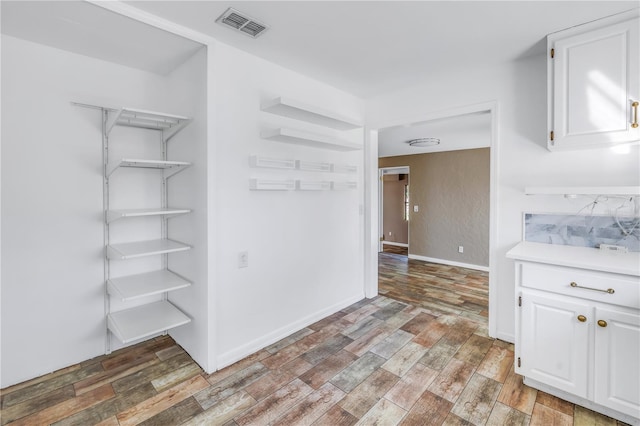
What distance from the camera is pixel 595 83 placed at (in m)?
1.99

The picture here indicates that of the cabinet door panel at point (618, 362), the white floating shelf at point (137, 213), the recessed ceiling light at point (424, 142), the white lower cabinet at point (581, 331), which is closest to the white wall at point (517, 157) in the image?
the white lower cabinet at point (581, 331)

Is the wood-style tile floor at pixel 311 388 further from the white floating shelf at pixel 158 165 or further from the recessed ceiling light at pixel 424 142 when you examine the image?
the recessed ceiling light at pixel 424 142

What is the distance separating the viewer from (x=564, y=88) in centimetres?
210

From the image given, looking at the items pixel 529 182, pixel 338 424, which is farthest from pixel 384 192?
pixel 338 424

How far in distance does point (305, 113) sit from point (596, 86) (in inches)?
81.6

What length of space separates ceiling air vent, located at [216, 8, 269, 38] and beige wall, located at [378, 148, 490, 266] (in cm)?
485

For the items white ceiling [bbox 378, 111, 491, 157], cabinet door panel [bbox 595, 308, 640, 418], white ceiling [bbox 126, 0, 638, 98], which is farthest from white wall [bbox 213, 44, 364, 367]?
cabinet door panel [bbox 595, 308, 640, 418]

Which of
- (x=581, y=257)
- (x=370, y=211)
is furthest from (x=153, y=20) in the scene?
(x=581, y=257)

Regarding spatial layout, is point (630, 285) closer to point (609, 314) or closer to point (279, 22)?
point (609, 314)

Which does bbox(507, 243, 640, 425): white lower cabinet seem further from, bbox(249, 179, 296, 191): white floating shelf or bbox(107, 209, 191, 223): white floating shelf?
bbox(107, 209, 191, 223): white floating shelf

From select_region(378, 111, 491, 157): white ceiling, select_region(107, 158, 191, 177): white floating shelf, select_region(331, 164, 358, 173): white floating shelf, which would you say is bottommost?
select_region(107, 158, 191, 177): white floating shelf

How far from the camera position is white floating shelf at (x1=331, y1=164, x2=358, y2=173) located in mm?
3207

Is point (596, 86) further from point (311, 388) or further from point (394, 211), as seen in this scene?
point (394, 211)

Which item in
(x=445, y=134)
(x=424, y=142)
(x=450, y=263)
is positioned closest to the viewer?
(x=445, y=134)
